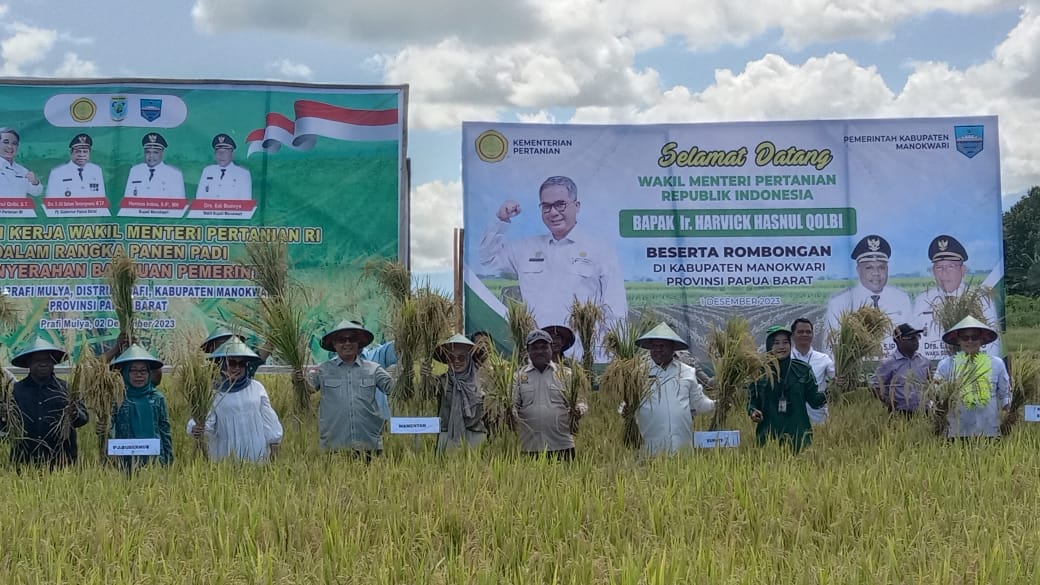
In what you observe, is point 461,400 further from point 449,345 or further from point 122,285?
point 122,285

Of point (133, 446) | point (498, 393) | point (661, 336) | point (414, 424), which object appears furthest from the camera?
point (661, 336)

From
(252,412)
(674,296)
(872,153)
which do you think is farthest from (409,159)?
(252,412)

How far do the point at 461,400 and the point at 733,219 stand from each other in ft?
18.6

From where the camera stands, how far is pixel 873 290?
10969 mm

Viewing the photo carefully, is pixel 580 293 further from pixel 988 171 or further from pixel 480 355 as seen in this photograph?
pixel 988 171

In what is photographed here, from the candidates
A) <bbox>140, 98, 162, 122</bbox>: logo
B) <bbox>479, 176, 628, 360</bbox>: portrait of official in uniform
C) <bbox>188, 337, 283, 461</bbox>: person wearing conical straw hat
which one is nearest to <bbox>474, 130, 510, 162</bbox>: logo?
<bbox>479, 176, 628, 360</bbox>: portrait of official in uniform

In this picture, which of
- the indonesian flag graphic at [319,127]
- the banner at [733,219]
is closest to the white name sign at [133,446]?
the banner at [733,219]

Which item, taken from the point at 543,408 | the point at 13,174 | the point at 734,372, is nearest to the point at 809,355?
the point at 734,372

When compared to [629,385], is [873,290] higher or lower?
higher

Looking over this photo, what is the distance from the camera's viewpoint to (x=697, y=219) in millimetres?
11195

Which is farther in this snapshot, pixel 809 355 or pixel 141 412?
pixel 809 355

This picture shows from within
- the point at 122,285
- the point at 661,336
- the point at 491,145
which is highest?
the point at 491,145

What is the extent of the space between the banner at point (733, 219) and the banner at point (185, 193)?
5.13ft

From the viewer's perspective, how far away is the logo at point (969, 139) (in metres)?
11.1
